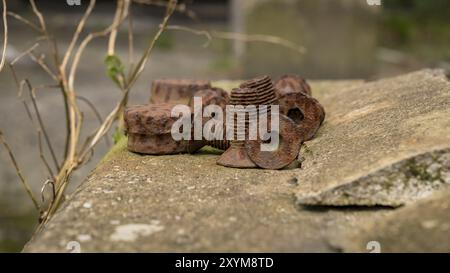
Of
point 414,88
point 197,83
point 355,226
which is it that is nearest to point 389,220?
point 355,226

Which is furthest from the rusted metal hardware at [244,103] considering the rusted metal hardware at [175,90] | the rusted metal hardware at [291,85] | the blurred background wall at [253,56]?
the blurred background wall at [253,56]

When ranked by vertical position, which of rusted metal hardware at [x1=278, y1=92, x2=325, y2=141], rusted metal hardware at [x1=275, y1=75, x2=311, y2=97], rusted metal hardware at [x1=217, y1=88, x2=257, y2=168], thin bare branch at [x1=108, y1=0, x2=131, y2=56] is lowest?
rusted metal hardware at [x1=217, y1=88, x2=257, y2=168]

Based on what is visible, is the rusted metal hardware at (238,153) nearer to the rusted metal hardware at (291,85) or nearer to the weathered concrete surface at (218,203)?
the weathered concrete surface at (218,203)

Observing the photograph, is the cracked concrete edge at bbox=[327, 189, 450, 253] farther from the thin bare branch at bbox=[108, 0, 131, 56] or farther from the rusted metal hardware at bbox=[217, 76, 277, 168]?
the thin bare branch at bbox=[108, 0, 131, 56]

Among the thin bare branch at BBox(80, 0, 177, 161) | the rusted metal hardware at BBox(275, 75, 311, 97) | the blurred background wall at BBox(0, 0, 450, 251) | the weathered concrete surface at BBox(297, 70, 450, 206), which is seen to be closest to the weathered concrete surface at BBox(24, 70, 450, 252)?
the weathered concrete surface at BBox(297, 70, 450, 206)

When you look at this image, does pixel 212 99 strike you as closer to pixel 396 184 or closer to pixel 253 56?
pixel 396 184
